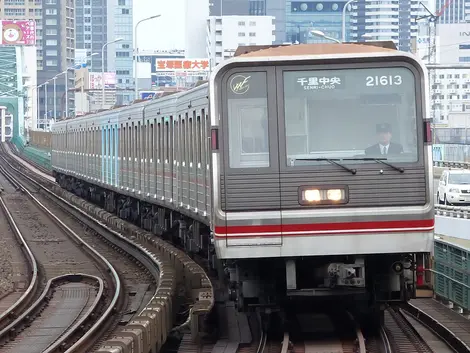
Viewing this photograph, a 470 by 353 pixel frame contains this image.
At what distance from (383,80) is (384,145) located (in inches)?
24.2

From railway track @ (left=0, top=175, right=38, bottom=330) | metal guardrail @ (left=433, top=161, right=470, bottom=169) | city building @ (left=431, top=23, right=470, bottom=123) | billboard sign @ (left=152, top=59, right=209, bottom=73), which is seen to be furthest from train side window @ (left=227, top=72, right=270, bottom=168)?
city building @ (left=431, top=23, right=470, bottom=123)

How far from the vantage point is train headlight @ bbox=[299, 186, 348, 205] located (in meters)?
11.1

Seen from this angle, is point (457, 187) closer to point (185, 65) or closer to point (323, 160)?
point (323, 160)

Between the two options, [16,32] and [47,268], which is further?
[16,32]

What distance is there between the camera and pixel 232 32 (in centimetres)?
17400

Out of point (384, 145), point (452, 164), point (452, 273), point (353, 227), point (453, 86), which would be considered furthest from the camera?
point (453, 86)

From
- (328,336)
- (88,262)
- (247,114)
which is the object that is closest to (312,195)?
(247,114)

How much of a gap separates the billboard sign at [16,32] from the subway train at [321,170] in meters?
167

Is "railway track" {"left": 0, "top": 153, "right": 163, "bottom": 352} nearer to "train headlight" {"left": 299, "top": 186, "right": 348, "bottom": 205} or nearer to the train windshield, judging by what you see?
"train headlight" {"left": 299, "top": 186, "right": 348, "bottom": 205}

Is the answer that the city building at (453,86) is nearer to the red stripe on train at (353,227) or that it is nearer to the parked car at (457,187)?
the parked car at (457,187)

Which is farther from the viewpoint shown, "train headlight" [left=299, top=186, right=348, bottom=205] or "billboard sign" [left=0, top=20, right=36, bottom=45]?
"billboard sign" [left=0, top=20, right=36, bottom=45]

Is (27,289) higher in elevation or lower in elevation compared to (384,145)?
lower

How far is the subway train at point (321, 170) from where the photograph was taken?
36.5 ft

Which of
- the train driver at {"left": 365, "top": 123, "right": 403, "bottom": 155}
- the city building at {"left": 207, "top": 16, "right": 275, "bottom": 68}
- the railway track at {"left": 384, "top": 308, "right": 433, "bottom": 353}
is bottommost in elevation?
the railway track at {"left": 384, "top": 308, "right": 433, "bottom": 353}
